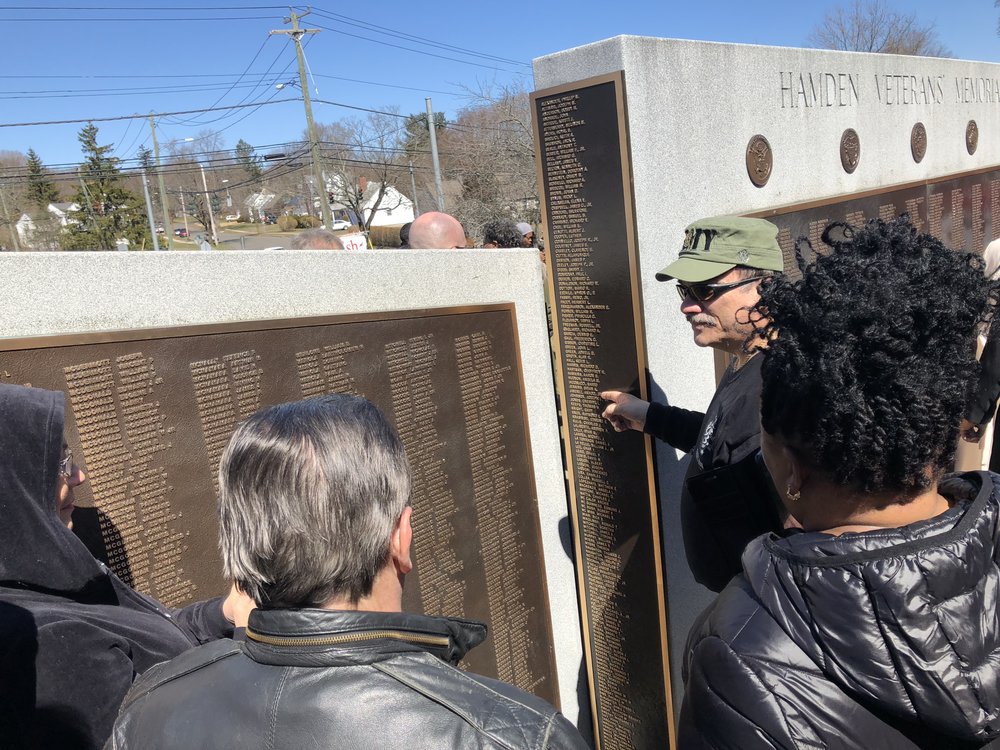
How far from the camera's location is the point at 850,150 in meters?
4.47

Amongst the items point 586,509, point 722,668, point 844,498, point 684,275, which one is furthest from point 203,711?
point 586,509

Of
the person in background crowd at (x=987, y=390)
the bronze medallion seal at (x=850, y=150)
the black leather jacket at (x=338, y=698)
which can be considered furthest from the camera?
the bronze medallion seal at (x=850, y=150)

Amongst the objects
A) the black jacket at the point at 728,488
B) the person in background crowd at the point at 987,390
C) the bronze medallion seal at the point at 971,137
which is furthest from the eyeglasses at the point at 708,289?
the bronze medallion seal at the point at 971,137

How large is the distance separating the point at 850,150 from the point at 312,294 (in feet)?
12.7

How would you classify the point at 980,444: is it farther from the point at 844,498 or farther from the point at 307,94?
the point at 307,94

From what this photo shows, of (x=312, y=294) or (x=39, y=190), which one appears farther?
(x=39, y=190)

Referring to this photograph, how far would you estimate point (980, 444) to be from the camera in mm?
4625

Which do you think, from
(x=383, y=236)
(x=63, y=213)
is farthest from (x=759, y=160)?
(x=63, y=213)

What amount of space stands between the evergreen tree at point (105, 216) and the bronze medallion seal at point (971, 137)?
107 feet

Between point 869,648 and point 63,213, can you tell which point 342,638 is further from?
point 63,213

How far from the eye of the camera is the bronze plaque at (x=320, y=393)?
5.99 ft

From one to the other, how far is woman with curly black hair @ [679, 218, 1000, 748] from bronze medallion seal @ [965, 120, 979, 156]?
20.0ft

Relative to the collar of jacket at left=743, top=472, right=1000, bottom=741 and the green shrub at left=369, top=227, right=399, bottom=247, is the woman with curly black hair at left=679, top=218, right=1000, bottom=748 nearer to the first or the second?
the collar of jacket at left=743, top=472, right=1000, bottom=741

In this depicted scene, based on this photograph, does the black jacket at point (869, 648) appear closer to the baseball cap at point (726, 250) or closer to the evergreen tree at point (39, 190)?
the baseball cap at point (726, 250)
